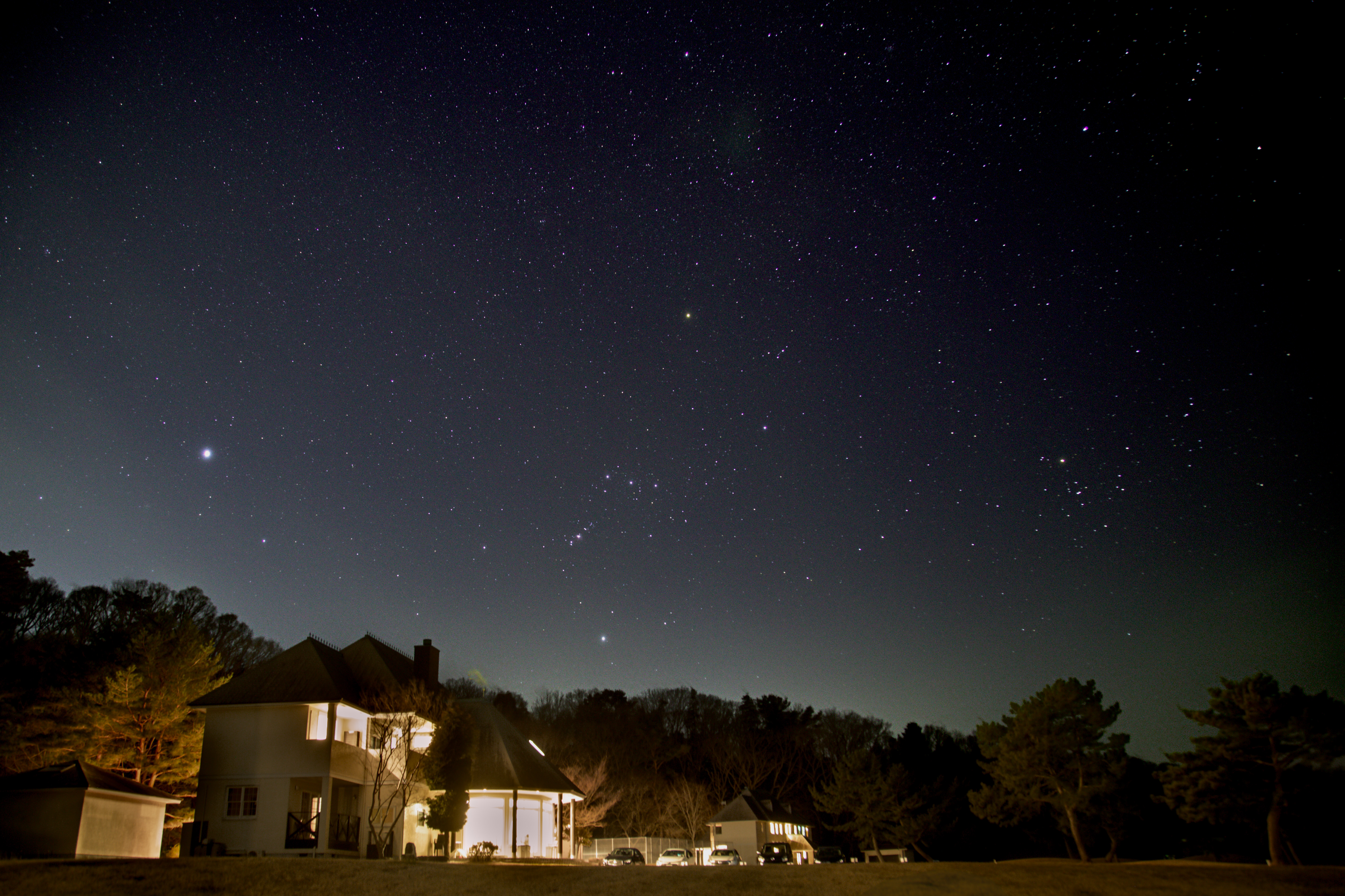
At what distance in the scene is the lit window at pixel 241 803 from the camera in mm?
29891

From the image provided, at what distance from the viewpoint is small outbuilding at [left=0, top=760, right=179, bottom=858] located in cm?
2372

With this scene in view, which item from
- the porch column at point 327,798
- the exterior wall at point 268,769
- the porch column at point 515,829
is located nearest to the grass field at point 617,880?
the porch column at point 327,798

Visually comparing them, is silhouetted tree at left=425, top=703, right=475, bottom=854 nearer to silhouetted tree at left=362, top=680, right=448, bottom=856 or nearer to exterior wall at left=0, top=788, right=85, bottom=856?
silhouetted tree at left=362, top=680, right=448, bottom=856

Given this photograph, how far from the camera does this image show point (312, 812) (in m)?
31.0

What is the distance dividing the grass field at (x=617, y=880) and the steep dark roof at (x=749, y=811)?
38.0 meters

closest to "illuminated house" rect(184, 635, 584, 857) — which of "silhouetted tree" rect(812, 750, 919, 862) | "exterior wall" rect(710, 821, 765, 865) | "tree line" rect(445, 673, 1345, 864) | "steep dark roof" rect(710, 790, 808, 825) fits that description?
"tree line" rect(445, 673, 1345, 864)

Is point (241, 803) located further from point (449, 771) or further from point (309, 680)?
point (449, 771)

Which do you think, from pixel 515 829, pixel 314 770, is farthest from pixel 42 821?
pixel 515 829

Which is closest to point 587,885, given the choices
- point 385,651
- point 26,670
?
point 26,670

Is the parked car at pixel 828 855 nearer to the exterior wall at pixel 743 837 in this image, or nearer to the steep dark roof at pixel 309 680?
the exterior wall at pixel 743 837

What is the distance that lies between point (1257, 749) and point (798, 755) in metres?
47.5

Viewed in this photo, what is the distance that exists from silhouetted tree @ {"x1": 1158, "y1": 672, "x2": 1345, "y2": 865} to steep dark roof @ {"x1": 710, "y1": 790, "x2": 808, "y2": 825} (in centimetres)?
3268

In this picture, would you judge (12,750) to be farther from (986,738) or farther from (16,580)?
(986,738)

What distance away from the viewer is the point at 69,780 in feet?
79.8
